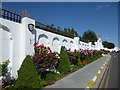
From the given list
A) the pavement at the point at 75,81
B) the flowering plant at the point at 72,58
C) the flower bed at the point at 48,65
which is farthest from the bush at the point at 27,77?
the flowering plant at the point at 72,58

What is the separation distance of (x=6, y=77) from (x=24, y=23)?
3.91 metres

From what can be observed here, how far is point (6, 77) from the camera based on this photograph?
6.52 metres

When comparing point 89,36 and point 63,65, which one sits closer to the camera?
point 63,65

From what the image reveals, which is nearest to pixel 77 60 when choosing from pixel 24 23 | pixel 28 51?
pixel 28 51

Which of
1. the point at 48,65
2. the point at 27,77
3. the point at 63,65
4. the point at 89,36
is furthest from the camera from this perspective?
the point at 89,36

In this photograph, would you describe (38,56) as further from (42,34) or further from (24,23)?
(42,34)

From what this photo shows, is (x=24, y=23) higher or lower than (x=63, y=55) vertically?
higher

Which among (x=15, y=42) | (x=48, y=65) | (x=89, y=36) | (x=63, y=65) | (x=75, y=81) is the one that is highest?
(x=89, y=36)

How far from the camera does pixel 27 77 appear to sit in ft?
16.9

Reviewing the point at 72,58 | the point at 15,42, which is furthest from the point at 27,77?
the point at 72,58

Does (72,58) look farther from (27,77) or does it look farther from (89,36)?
(89,36)

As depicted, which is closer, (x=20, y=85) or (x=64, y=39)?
(x=20, y=85)

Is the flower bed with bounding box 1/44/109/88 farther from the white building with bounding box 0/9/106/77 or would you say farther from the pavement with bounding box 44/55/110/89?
the white building with bounding box 0/9/106/77

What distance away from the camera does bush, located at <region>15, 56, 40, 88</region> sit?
5104mm
